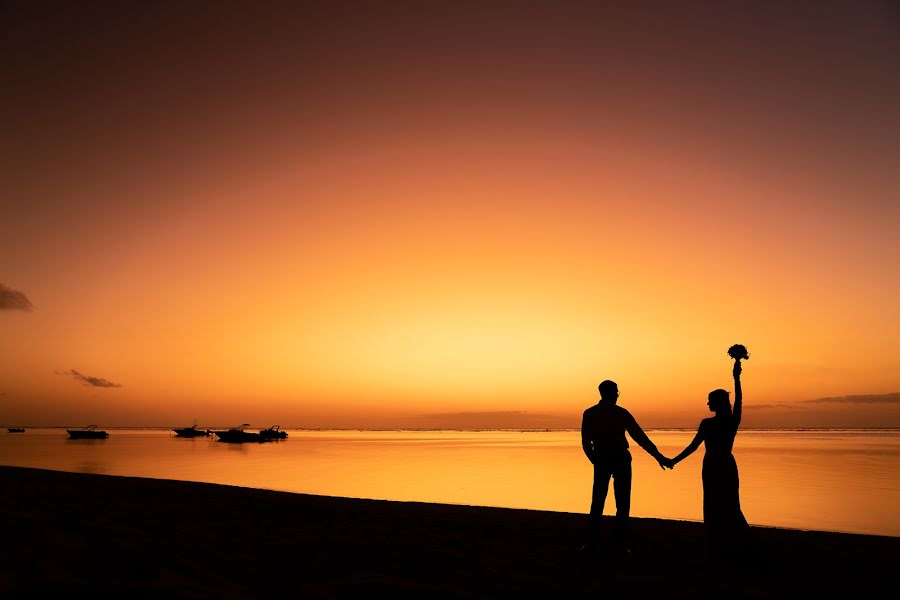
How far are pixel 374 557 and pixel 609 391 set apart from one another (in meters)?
4.23

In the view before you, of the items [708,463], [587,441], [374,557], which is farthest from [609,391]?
[374,557]

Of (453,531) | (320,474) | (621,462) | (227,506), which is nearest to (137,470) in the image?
(320,474)

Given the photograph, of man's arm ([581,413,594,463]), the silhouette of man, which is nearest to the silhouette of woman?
the silhouette of man

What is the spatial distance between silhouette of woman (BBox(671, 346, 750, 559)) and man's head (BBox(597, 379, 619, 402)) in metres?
1.30

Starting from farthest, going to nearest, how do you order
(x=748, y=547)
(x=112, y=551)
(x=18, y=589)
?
1. (x=748, y=547)
2. (x=112, y=551)
3. (x=18, y=589)

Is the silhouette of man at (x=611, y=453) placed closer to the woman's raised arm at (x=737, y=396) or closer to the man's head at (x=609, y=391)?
the man's head at (x=609, y=391)

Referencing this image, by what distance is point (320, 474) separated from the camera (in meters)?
41.0

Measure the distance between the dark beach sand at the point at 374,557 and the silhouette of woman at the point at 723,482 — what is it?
0.32m

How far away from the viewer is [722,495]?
8781mm

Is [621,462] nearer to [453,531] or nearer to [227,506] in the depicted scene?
[453,531]

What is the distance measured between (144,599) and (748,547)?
24.7 feet

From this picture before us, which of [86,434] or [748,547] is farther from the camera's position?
[86,434]

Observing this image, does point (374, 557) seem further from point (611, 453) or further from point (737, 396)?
point (737, 396)

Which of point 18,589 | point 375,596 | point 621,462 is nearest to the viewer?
point 18,589
